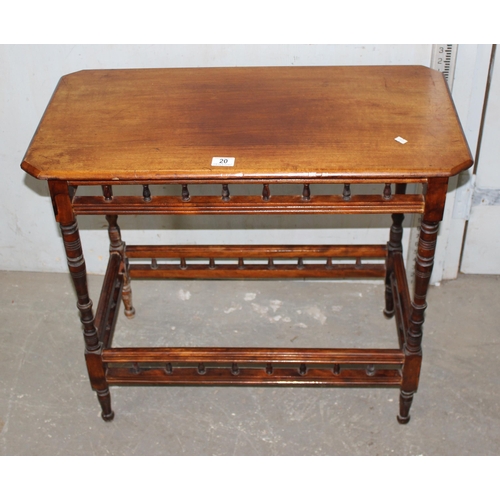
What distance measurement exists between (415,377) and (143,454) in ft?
3.76

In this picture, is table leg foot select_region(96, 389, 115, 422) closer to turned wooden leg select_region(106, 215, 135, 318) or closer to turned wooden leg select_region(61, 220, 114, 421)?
turned wooden leg select_region(61, 220, 114, 421)

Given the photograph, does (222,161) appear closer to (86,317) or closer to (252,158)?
(252,158)

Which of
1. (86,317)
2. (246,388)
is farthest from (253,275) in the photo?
(86,317)

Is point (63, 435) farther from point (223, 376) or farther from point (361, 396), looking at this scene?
point (361, 396)

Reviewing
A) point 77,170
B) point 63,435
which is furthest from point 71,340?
point 77,170

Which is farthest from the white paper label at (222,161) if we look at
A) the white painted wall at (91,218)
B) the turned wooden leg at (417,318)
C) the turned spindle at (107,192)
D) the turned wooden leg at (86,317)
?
the white painted wall at (91,218)

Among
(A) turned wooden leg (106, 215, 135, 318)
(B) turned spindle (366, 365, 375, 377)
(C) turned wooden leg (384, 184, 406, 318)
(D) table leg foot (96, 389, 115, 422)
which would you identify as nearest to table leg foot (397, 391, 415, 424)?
(B) turned spindle (366, 365, 375, 377)

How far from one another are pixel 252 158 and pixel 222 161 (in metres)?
0.10

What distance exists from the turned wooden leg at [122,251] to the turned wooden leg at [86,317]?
0.56 metres

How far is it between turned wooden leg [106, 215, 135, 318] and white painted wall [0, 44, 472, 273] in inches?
12.3

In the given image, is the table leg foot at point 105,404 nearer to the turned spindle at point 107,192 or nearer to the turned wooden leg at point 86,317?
the turned wooden leg at point 86,317

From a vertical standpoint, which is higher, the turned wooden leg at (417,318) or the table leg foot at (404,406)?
the turned wooden leg at (417,318)

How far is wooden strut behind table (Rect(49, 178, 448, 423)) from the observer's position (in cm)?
259

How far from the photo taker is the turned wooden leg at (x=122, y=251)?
3.42 metres
